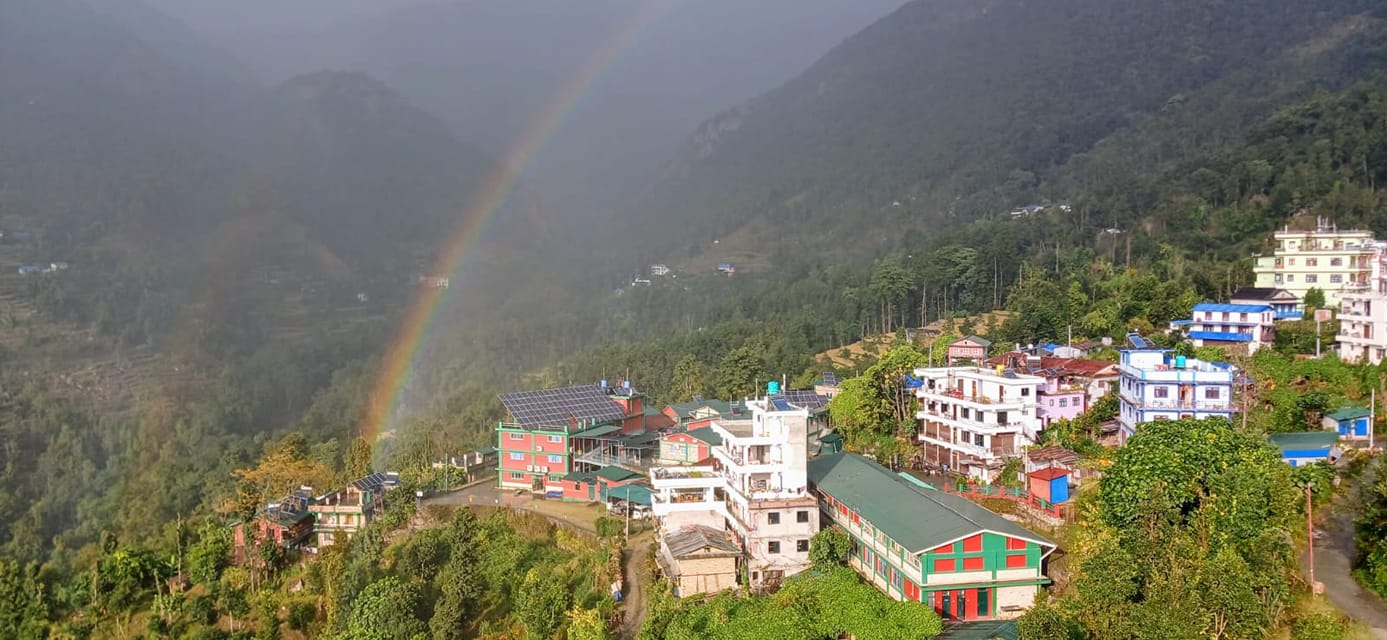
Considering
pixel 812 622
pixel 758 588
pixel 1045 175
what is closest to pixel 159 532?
pixel 758 588

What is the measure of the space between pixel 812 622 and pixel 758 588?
3.06 metres

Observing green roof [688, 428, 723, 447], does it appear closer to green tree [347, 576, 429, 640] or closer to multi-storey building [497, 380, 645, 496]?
multi-storey building [497, 380, 645, 496]

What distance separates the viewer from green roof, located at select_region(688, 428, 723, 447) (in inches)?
1043

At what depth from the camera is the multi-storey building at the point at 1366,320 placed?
26.2m

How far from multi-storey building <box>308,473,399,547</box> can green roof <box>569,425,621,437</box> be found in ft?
21.0

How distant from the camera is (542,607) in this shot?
20.7 m

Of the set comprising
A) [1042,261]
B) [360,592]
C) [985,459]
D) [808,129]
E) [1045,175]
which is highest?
[808,129]

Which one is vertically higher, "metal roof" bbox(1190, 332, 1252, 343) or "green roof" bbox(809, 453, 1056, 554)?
"metal roof" bbox(1190, 332, 1252, 343)

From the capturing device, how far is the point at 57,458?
55031mm

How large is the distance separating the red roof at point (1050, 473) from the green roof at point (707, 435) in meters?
8.17

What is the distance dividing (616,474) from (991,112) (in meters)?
89.2

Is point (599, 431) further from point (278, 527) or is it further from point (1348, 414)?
point (1348, 414)

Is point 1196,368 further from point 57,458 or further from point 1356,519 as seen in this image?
point 57,458

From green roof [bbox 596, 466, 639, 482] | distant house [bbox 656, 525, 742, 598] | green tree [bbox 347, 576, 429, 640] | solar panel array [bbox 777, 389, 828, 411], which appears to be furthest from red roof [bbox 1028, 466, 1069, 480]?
green tree [bbox 347, 576, 429, 640]
